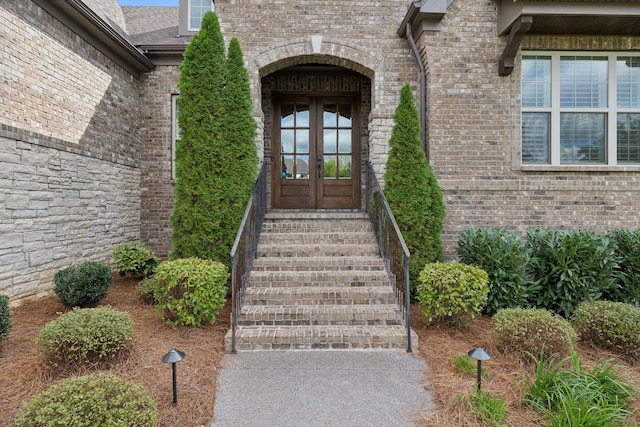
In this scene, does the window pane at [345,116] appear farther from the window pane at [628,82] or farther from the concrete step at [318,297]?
the window pane at [628,82]

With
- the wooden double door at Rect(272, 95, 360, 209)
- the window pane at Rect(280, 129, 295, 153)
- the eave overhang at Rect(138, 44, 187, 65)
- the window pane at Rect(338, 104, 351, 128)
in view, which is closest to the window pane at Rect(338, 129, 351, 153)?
the wooden double door at Rect(272, 95, 360, 209)

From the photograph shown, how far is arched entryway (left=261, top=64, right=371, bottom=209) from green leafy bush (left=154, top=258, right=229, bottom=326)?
11.2 ft

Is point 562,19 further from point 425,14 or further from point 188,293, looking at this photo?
point 188,293

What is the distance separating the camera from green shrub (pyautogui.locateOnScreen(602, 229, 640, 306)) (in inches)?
186

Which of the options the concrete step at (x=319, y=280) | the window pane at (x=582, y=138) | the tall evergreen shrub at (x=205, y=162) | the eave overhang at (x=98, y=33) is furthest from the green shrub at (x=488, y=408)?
the eave overhang at (x=98, y=33)

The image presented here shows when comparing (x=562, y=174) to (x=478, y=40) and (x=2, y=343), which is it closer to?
(x=478, y=40)

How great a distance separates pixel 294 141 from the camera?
7.52 metres

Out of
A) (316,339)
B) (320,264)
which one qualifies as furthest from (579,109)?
(316,339)

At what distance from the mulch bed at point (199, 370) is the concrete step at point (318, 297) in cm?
46

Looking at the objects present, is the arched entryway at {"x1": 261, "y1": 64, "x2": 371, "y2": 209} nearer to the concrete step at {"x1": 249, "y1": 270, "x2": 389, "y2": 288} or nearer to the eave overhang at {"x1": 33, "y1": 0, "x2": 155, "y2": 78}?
the eave overhang at {"x1": 33, "y1": 0, "x2": 155, "y2": 78}

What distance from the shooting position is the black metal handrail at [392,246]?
4.00 m

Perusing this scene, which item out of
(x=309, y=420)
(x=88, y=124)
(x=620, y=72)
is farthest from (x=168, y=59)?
(x=620, y=72)

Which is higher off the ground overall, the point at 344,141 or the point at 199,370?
the point at 344,141

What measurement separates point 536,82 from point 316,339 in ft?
17.5
